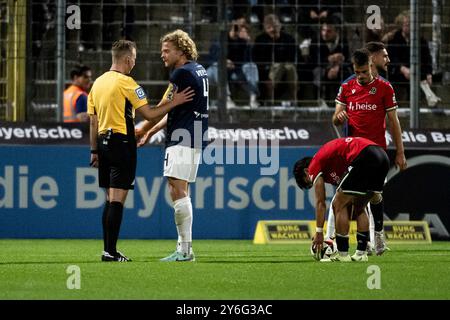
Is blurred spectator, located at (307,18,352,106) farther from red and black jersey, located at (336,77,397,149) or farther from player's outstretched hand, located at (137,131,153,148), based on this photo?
player's outstretched hand, located at (137,131,153,148)

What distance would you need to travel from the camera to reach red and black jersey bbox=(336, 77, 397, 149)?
12.9m

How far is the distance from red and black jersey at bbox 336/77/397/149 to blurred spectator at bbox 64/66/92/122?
488 cm

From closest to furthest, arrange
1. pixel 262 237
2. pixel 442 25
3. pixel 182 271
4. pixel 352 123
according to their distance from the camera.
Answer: pixel 182 271 < pixel 352 123 < pixel 262 237 < pixel 442 25

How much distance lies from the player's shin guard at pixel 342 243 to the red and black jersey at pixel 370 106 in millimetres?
1709

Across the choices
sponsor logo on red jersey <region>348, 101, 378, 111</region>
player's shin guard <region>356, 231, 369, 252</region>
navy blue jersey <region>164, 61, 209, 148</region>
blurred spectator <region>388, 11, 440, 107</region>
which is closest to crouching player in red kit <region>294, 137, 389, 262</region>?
player's shin guard <region>356, 231, 369, 252</region>

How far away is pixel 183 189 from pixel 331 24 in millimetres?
5985

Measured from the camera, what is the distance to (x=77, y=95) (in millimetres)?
17031

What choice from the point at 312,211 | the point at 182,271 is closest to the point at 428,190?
the point at 312,211

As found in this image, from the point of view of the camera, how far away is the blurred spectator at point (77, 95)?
16.9 meters

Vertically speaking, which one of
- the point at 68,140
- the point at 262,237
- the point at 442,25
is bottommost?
the point at 262,237

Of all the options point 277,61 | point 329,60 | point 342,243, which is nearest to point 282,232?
point 277,61
